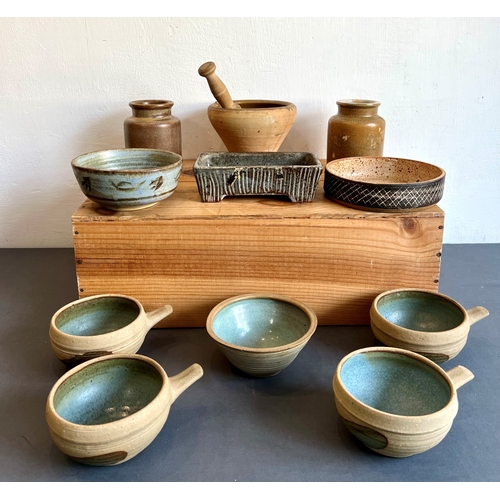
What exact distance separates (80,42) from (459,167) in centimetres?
114

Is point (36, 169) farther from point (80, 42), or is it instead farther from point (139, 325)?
point (139, 325)

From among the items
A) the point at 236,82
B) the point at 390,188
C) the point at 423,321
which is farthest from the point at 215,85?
the point at 423,321

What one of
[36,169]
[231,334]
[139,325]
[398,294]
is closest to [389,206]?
[398,294]

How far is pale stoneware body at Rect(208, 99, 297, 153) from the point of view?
128 cm

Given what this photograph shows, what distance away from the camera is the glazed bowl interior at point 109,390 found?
2.79ft

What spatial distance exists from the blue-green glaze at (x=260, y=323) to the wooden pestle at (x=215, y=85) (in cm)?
52

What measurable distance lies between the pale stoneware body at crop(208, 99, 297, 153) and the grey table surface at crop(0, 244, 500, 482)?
1.60 ft

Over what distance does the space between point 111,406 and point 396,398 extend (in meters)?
0.48

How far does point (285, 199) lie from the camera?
46.8 inches

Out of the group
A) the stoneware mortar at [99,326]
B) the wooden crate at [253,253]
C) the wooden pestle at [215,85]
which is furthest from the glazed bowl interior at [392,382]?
the wooden pestle at [215,85]

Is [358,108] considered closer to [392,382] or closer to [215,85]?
[215,85]

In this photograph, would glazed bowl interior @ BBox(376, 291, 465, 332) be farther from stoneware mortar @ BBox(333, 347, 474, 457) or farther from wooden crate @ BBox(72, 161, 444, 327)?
stoneware mortar @ BBox(333, 347, 474, 457)

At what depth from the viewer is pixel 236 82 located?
148 centimetres

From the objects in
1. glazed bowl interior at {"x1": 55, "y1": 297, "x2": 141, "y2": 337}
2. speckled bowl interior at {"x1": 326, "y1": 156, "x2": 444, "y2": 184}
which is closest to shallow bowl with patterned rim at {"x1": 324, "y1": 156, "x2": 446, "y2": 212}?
speckled bowl interior at {"x1": 326, "y1": 156, "x2": 444, "y2": 184}
